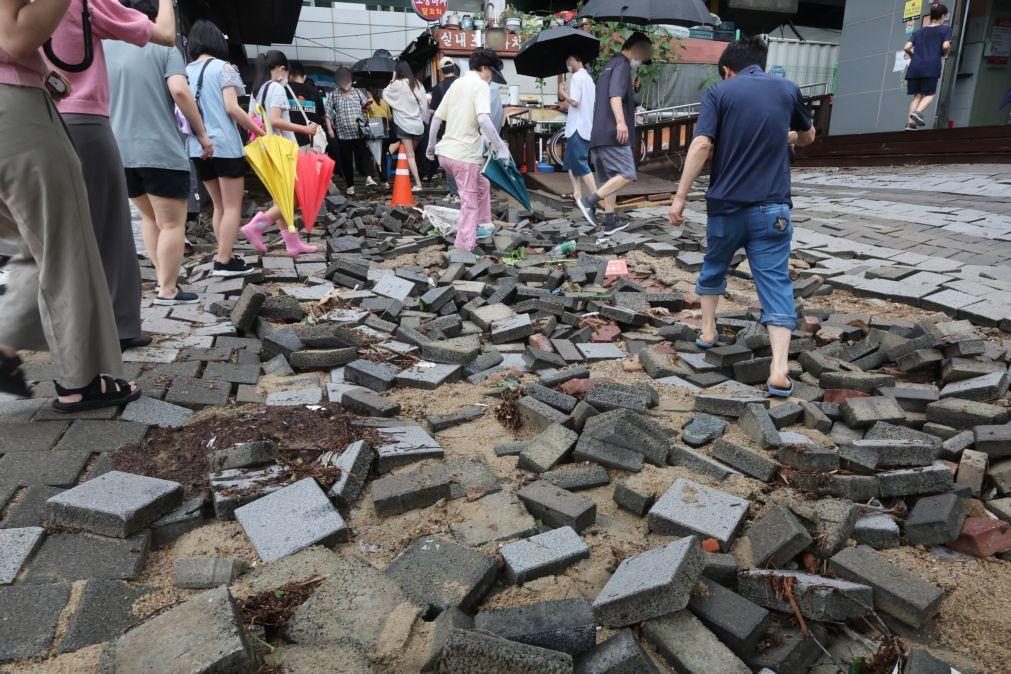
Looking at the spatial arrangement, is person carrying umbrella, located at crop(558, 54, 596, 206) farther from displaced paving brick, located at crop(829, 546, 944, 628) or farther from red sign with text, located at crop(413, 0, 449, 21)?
red sign with text, located at crop(413, 0, 449, 21)

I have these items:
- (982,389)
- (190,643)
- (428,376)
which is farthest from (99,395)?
(982,389)

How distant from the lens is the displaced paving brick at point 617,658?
5.51ft

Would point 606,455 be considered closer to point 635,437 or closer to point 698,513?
point 635,437

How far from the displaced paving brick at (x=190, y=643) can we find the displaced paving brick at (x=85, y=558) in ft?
1.61

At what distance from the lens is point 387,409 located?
3264 mm

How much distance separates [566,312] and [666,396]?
1546 mm

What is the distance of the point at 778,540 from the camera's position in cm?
223

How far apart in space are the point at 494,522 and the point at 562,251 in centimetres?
469

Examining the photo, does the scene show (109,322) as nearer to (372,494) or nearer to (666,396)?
(372,494)

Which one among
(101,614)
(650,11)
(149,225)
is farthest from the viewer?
(650,11)

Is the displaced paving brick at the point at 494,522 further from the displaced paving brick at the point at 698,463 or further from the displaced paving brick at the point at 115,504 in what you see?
the displaced paving brick at the point at 115,504

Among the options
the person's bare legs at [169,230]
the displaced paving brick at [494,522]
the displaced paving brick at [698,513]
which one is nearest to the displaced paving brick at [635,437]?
the displaced paving brick at [698,513]

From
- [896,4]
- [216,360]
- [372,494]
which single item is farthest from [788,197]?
[896,4]

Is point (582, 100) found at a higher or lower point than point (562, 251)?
higher
